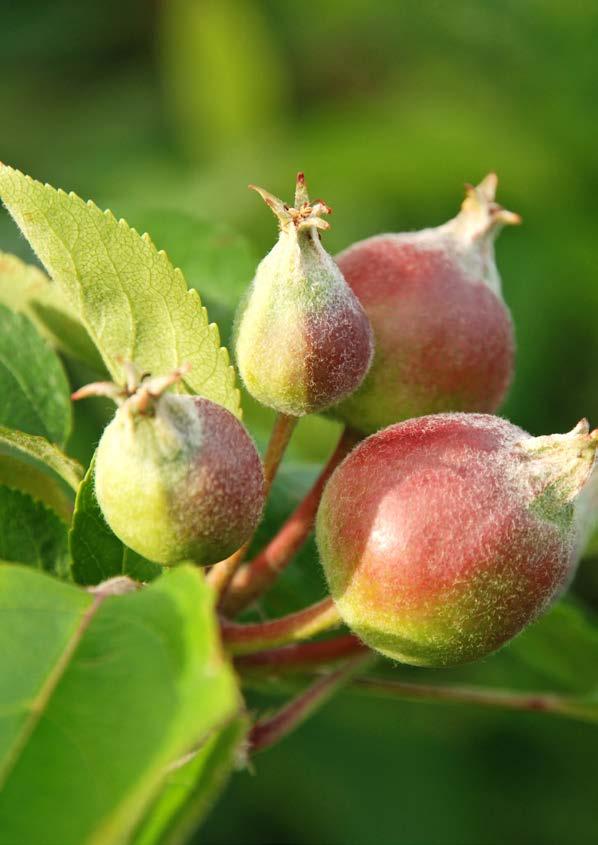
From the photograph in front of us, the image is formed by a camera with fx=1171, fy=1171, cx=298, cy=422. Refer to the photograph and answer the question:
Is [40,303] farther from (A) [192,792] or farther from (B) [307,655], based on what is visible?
(A) [192,792]

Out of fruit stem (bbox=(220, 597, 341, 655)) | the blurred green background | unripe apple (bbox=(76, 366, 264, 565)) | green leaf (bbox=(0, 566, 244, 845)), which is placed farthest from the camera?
the blurred green background

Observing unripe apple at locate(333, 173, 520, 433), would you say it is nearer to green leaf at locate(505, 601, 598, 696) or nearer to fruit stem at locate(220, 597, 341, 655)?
fruit stem at locate(220, 597, 341, 655)

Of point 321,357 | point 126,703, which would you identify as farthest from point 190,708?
point 321,357

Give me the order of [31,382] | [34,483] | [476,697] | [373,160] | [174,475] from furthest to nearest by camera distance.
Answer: [373,160]
[476,697]
[31,382]
[34,483]
[174,475]

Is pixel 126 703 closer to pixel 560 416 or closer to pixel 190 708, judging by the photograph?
pixel 190 708

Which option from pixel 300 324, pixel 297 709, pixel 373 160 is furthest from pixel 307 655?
pixel 373 160

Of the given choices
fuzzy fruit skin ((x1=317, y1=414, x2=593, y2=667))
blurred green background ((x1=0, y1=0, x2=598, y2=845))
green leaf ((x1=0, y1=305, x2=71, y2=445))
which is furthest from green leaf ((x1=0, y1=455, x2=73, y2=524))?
blurred green background ((x1=0, y1=0, x2=598, y2=845))
